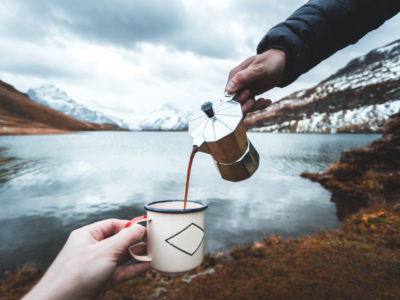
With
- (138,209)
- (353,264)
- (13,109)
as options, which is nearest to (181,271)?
(353,264)

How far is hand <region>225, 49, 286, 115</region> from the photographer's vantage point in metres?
1.45

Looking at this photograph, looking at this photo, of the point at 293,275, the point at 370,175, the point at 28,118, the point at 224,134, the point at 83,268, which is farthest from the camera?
the point at 28,118

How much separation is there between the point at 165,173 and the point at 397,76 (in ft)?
477

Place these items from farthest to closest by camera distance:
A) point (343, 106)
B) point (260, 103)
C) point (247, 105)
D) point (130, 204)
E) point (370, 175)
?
point (343, 106)
point (370, 175)
point (130, 204)
point (260, 103)
point (247, 105)

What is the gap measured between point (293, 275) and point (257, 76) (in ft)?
9.43

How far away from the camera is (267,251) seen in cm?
408

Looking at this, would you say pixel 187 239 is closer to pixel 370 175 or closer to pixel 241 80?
pixel 241 80

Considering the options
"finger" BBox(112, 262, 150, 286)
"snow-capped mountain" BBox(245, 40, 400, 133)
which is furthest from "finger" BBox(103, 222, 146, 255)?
"snow-capped mountain" BBox(245, 40, 400, 133)

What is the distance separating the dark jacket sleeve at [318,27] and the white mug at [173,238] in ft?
4.05

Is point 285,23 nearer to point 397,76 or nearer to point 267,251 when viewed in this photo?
point 267,251

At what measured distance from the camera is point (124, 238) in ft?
4.07

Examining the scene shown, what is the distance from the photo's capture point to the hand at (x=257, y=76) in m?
1.45

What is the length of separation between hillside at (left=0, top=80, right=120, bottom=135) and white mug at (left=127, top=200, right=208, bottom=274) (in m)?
93.2

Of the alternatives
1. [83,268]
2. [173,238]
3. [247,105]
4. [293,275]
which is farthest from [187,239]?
[293,275]
